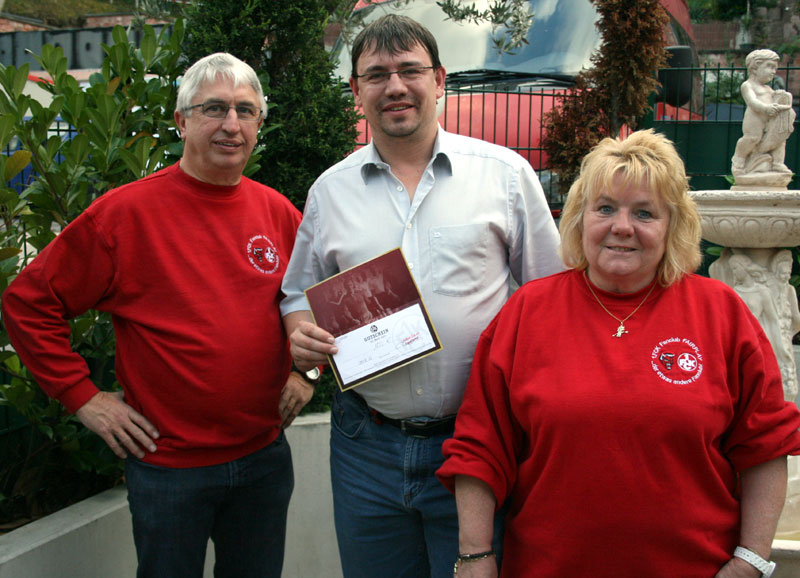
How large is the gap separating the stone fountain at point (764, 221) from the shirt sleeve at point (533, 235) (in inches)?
85.2

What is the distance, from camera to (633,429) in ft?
5.71

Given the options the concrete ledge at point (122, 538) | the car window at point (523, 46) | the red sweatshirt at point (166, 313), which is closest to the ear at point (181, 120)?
the red sweatshirt at point (166, 313)

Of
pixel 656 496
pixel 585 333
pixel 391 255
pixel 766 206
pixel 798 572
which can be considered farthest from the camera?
pixel 766 206

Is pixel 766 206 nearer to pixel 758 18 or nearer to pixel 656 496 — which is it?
pixel 656 496

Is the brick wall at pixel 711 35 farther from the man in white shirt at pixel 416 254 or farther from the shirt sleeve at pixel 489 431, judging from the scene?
the shirt sleeve at pixel 489 431

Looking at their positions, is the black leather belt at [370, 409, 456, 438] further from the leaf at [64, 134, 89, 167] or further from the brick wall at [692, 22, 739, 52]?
the brick wall at [692, 22, 739, 52]

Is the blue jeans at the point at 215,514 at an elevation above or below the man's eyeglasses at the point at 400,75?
below

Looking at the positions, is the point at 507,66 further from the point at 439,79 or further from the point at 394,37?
the point at 394,37

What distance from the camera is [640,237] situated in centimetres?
184

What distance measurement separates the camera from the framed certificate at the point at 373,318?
79.4 inches

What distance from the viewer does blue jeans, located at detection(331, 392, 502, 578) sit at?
2.10m

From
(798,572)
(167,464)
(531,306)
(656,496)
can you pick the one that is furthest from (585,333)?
(798,572)

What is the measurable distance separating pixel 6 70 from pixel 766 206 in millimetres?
3678

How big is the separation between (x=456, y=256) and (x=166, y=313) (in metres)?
0.98
